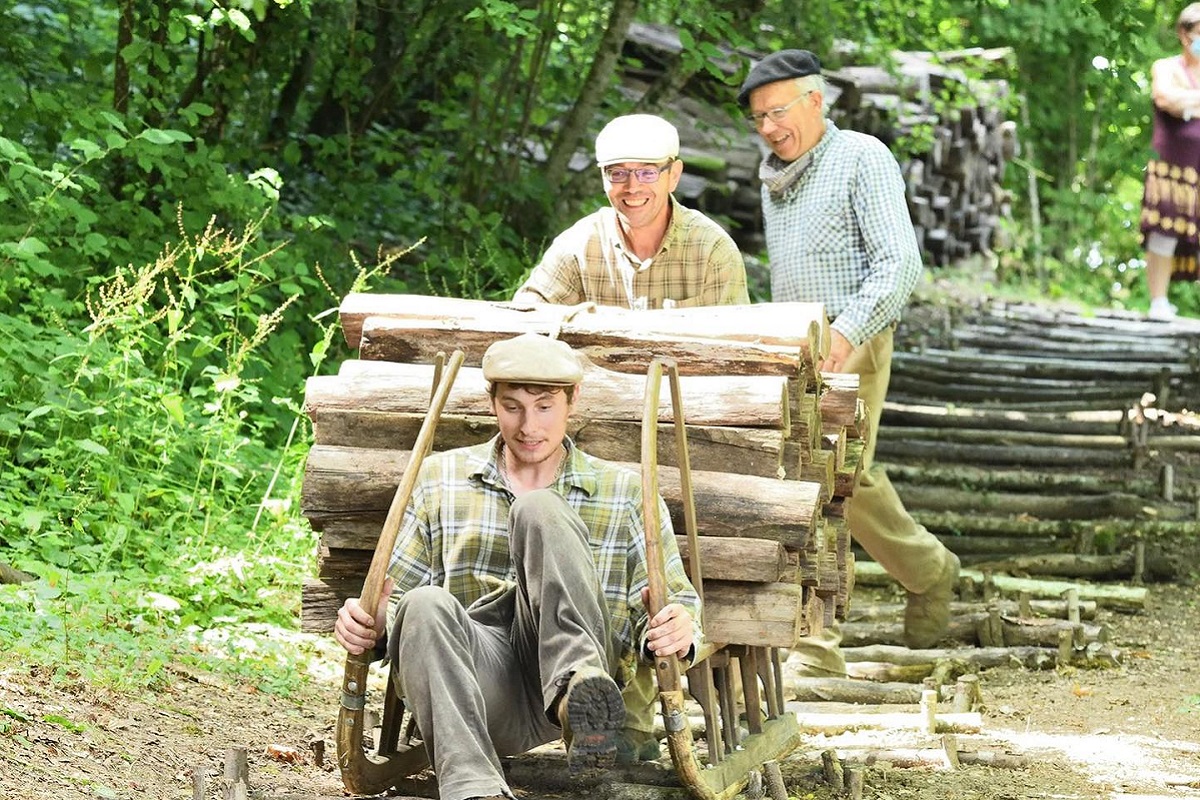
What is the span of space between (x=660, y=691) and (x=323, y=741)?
139 centimetres

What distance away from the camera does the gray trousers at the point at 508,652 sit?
4.22 metres

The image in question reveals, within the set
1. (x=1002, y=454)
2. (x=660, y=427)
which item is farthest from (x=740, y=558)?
(x=1002, y=454)

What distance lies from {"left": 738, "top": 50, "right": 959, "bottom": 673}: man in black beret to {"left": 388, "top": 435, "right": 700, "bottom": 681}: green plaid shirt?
177cm

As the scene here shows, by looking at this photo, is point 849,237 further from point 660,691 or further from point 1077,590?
point 1077,590

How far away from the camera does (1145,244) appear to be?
13.8 meters

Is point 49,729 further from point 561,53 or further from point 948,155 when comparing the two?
point 948,155

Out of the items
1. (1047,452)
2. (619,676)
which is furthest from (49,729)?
(1047,452)

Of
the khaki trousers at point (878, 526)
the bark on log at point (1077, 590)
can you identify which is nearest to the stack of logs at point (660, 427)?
the khaki trousers at point (878, 526)

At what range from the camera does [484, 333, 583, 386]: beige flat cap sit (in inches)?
178

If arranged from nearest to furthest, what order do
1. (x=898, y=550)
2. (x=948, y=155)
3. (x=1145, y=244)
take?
1. (x=898, y=550)
2. (x=1145, y=244)
3. (x=948, y=155)

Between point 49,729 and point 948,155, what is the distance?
16.5m

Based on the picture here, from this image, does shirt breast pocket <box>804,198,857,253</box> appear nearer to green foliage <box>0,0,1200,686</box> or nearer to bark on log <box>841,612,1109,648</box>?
green foliage <box>0,0,1200,686</box>

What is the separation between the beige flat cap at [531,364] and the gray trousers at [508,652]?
31cm

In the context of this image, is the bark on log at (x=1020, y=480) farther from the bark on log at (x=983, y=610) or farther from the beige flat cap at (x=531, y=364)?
the beige flat cap at (x=531, y=364)
